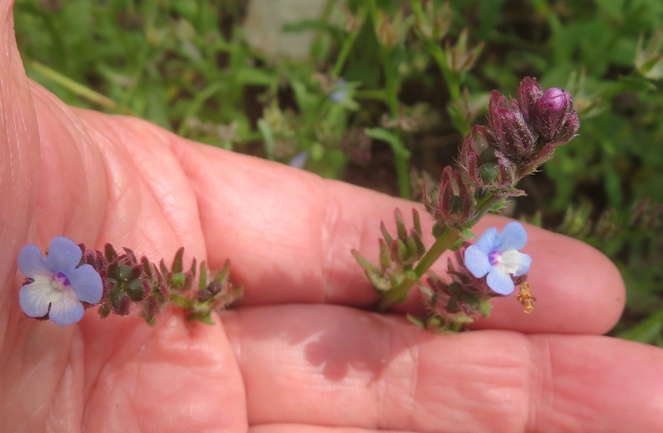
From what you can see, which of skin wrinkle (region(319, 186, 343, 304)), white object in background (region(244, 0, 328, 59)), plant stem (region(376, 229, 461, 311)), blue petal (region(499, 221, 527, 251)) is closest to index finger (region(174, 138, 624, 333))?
skin wrinkle (region(319, 186, 343, 304))

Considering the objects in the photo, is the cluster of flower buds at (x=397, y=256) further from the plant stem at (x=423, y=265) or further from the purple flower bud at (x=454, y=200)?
the purple flower bud at (x=454, y=200)

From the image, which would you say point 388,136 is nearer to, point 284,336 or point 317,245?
point 317,245

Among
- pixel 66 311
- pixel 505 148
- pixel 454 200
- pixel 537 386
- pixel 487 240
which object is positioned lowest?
pixel 537 386

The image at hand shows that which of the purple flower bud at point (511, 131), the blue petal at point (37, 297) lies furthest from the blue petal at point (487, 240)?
the blue petal at point (37, 297)

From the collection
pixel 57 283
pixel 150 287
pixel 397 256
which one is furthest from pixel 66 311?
pixel 397 256

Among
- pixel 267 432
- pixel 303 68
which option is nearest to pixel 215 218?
pixel 267 432

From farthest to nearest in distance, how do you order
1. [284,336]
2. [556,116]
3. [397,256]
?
[284,336] → [397,256] → [556,116]

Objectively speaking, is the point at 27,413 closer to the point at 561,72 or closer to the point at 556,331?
the point at 556,331
